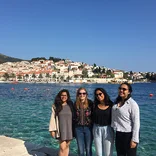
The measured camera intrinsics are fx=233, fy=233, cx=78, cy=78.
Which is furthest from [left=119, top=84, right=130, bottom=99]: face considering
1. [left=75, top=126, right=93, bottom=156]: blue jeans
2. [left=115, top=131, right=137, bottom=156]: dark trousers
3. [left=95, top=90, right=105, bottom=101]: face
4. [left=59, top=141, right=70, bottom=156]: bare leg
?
[left=59, top=141, right=70, bottom=156]: bare leg

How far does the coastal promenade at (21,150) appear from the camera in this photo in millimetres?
5286

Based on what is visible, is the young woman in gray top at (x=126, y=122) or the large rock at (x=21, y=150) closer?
the young woman in gray top at (x=126, y=122)

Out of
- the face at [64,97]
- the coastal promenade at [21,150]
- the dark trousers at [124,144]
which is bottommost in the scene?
the coastal promenade at [21,150]

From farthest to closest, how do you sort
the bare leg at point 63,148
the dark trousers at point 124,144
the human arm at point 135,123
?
the bare leg at point 63,148 → the dark trousers at point 124,144 → the human arm at point 135,123

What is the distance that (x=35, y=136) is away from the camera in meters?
10.0

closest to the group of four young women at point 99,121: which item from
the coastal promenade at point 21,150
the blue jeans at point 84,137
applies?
the blue jeans at point 84,137

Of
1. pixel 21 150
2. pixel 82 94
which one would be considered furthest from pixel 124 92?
pixel 21 150

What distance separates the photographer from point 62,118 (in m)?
4.52

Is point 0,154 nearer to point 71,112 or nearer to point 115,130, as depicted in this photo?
point 71,112

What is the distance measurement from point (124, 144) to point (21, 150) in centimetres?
266

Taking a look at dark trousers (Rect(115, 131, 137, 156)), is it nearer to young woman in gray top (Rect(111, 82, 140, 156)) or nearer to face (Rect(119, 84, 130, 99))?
young woman in gray top (Rect(111, 82, 140, 156))

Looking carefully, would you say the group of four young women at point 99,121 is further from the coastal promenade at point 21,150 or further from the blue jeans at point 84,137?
the coastal promenade at point 21,150

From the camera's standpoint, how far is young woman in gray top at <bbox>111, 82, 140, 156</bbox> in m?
3.92

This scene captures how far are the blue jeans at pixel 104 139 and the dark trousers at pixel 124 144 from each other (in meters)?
0.19
